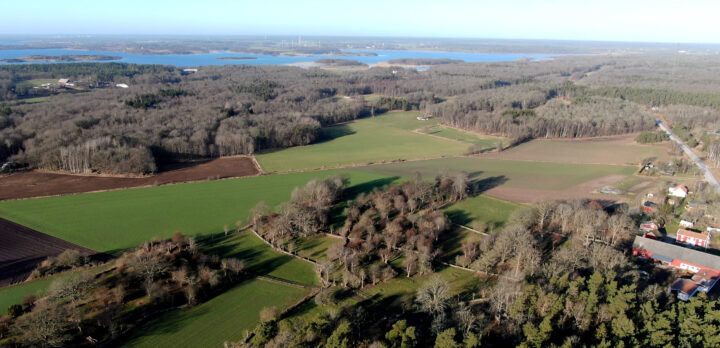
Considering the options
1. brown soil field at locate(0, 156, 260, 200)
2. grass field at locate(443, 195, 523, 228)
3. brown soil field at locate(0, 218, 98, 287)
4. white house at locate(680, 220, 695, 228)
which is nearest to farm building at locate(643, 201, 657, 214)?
white house at locate(680, 220, 695, 228)

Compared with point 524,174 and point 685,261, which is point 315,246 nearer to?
point 685,261

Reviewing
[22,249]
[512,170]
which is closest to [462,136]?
[512,170]

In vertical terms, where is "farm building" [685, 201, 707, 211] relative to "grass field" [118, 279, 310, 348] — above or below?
above

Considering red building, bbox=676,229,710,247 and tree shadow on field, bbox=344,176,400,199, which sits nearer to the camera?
red building, bbox=676,229,710,247

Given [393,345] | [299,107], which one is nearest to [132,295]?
[393,345]

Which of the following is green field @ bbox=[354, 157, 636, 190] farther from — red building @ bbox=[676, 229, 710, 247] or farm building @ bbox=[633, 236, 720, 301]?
farm building @ bbox=[633, 236, 720, 301]

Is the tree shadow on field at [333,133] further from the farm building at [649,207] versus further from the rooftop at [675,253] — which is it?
the rooftop at [675,253]

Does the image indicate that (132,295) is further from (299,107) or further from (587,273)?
(299,107)
